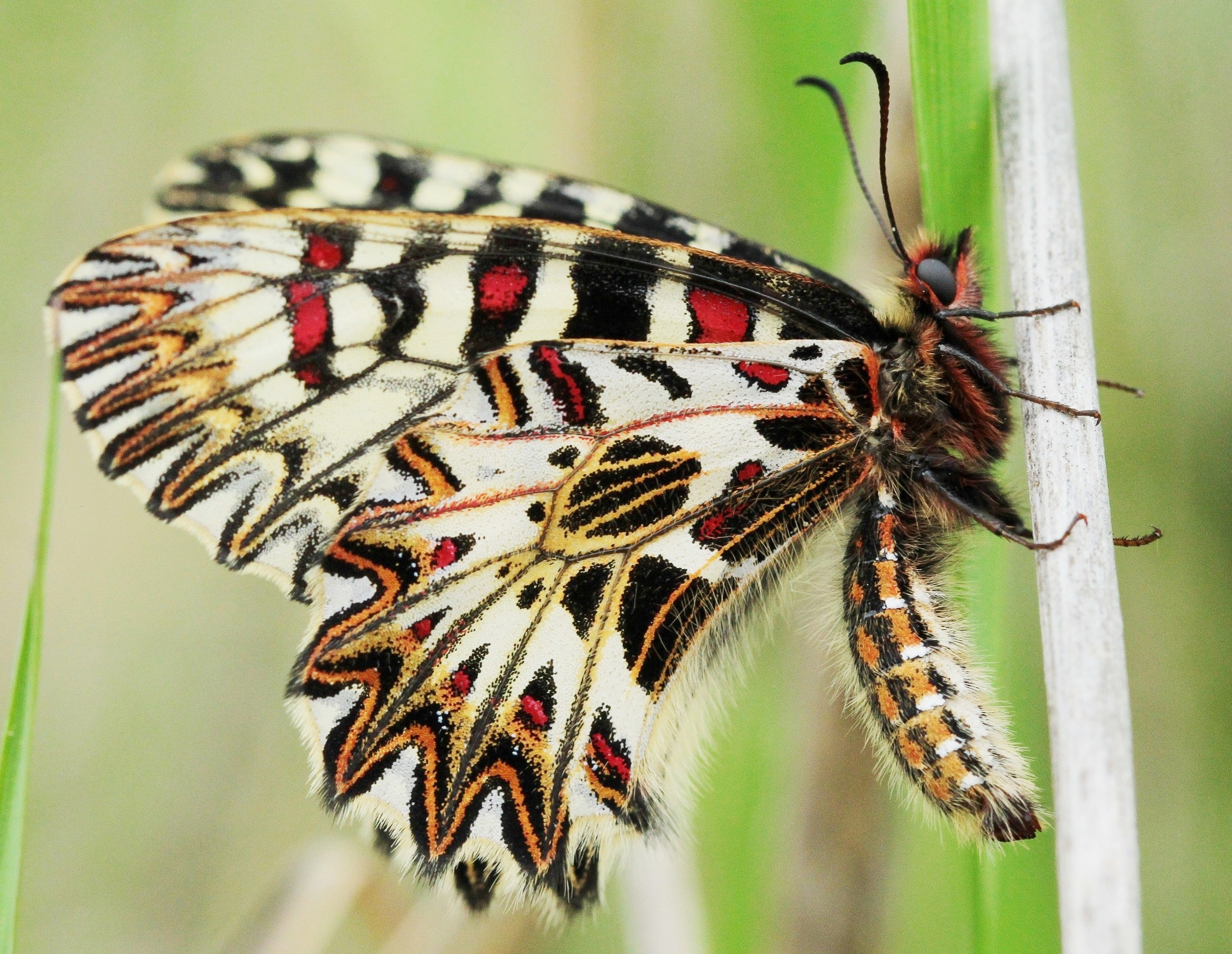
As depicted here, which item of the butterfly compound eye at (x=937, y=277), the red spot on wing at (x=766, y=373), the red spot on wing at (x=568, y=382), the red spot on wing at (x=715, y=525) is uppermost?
the butterfly compound eye at (x=937, y=277)

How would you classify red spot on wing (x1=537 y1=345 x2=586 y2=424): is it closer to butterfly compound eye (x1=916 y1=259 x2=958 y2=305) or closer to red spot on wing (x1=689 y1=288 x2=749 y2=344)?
red spot on wing (x1=689 y1=288 x2=749 y2=344)

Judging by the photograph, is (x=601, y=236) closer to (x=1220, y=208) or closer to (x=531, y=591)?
(x=531, y=591)

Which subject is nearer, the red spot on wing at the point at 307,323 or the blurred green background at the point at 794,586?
the red spot on wing at the point at 307,323

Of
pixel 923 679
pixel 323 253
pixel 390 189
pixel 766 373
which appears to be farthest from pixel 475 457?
pixel 923 679

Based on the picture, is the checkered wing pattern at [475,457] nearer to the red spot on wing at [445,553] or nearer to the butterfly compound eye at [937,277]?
the red spot on wing at [445,553]

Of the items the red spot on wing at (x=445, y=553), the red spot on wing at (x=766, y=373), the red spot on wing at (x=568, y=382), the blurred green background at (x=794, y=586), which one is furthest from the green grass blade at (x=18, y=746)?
the red spot on wing at (x=766, y=373)

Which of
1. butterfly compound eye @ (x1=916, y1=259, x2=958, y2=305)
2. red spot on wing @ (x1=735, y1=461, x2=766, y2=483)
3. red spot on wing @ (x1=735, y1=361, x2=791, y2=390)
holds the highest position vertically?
butterfly compound eye @ (x1=916, y1=259, x2=958, y2=305)

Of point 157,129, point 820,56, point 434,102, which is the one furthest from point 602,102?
point 157,129

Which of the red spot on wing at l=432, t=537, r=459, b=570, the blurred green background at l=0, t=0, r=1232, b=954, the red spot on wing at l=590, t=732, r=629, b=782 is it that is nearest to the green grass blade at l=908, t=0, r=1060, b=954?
the blurred green background at l=0, t=0, r=1232, b=954
